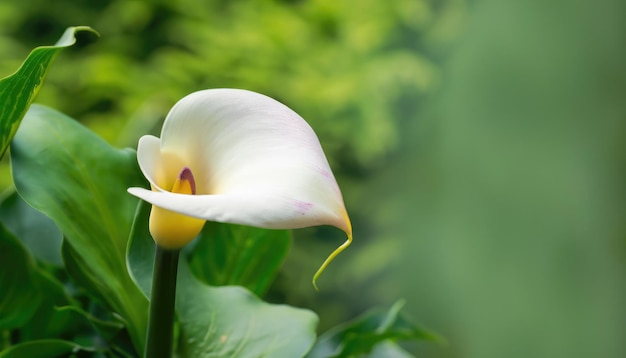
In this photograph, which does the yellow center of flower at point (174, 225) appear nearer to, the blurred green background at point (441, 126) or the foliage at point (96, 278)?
the foliage at point (96, 278)

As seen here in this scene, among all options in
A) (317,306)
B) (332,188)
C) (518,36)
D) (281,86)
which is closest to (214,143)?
(332,188)

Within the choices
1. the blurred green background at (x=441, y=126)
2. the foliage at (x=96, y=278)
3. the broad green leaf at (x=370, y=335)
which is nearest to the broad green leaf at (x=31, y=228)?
the foliage at (x=96, y=278)

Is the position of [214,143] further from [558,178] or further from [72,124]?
[558,178]

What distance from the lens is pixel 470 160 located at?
1.75 m

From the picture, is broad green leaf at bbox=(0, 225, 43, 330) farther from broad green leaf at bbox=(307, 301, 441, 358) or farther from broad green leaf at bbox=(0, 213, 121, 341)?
broad green leaf at bbox=(307, 301, 441, 358)

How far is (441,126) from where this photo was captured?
1.80 metres

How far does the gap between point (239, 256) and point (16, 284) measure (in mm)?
113

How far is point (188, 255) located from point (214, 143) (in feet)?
0.49

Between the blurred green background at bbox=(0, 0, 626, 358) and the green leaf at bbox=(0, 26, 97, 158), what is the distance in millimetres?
1222

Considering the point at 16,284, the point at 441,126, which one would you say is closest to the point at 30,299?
the point at 16,284

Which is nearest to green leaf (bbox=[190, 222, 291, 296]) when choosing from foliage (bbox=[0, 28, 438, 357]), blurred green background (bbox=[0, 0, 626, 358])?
foliage (bbox=[0, 28, 438, 357])

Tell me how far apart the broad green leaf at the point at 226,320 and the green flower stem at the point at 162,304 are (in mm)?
39

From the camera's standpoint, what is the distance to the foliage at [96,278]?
296mm

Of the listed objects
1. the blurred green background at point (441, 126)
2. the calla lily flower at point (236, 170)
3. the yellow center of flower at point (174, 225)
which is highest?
the calla lily flower at point (236, 170)
